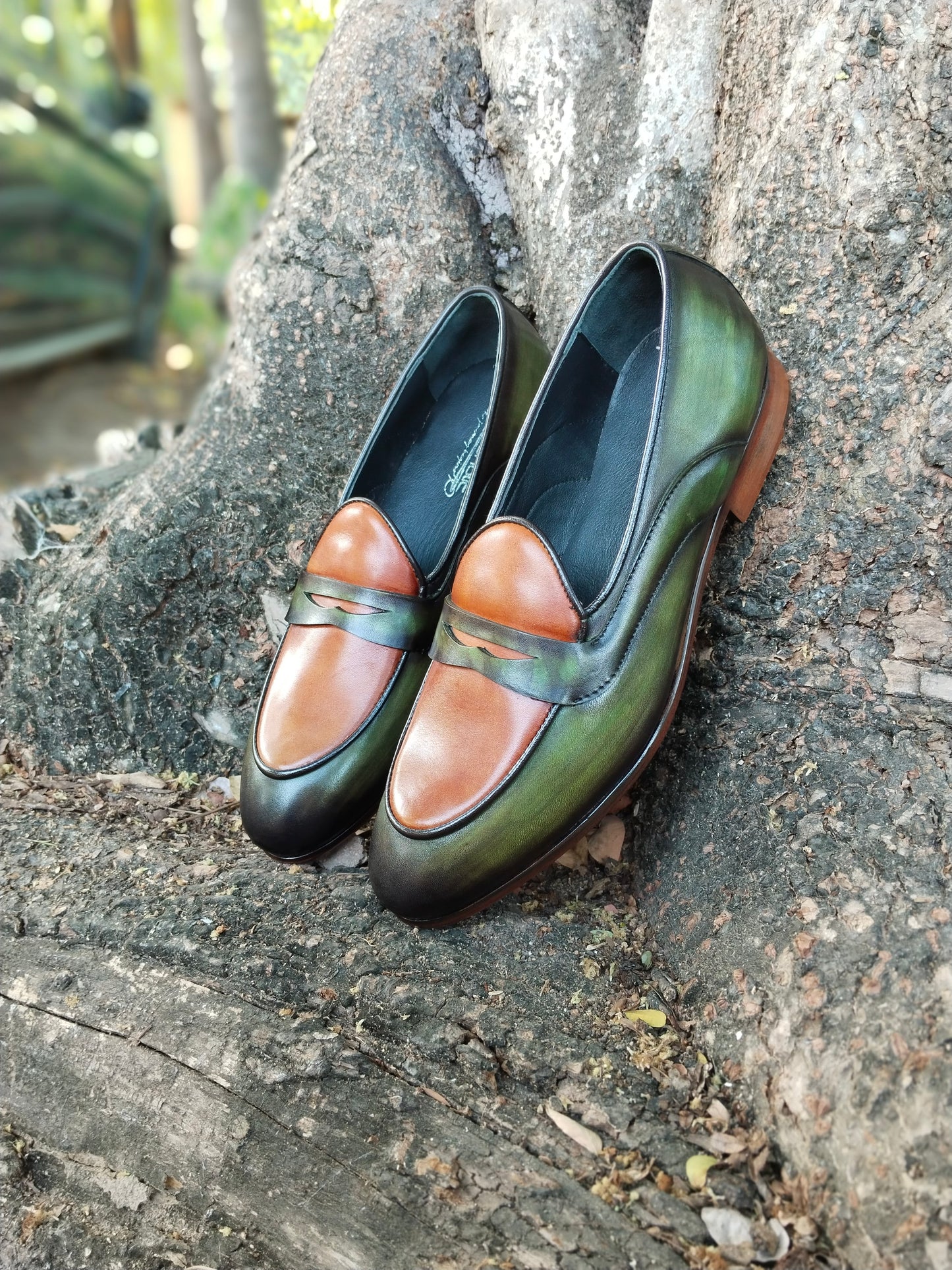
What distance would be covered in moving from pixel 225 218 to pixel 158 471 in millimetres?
5415

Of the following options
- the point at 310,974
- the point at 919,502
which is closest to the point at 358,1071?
the point at 310,974

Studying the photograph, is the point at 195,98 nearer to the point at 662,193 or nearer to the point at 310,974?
the point at 662,193

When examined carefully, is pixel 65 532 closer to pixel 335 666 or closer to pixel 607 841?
pixel 335 666

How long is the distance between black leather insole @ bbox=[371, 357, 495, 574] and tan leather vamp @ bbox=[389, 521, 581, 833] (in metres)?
0.60

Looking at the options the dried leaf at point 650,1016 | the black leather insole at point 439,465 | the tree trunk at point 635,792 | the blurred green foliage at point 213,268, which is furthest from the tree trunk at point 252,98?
the dried leaf at point 650,1016

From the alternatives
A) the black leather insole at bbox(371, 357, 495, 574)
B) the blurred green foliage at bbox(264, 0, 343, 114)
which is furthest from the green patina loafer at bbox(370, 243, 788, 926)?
the blurred green foliage at bbox(264, 0, 343, 114)

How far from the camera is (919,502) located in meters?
1.55

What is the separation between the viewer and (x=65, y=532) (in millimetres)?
2422

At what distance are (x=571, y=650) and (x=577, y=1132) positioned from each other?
0.70 metres

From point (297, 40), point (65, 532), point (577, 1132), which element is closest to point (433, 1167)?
point (577, 1132)

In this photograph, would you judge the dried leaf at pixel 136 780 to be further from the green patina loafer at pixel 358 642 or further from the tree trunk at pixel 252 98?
the tree trunk at pixel 252 98

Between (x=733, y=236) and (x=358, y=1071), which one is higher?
(x=733, y=236)

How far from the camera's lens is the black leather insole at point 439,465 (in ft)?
7.20

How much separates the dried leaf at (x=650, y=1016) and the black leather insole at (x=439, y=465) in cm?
112
